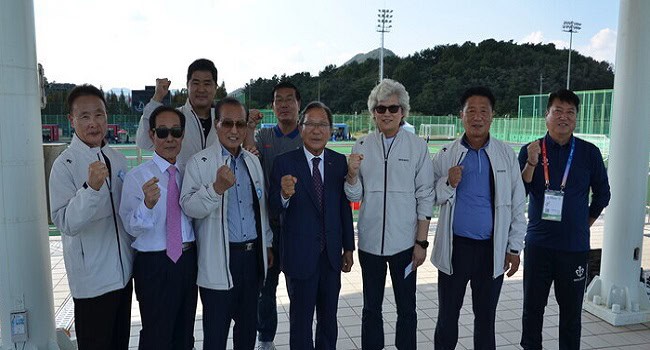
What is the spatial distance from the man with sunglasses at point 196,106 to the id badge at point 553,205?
2.43 m

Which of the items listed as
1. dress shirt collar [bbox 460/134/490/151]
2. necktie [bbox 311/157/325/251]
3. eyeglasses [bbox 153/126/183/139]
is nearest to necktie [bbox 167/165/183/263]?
eyeglasses [bbox 153/126/183/139]

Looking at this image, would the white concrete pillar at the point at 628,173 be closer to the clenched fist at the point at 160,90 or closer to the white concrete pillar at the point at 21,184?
the clenched fist at the point at 160,90

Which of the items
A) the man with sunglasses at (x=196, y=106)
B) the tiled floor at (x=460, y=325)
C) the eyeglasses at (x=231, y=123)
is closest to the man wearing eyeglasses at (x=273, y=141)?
the tiled floor at (x=460, y=325)

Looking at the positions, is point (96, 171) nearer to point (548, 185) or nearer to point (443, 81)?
point (548, 185)

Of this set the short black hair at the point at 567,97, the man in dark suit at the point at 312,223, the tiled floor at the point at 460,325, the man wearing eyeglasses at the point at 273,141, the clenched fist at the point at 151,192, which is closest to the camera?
the clenched fist at the point at 151,192

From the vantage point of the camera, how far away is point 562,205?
3.42m

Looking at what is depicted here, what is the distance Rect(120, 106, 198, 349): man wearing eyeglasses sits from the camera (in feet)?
8.98

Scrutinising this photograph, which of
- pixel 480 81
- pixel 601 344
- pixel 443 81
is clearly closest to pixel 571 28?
pixel 480 81

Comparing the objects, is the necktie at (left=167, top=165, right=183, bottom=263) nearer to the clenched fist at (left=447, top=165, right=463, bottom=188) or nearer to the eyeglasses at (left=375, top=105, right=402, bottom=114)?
the eyeglasses at (left=375, top=105, right=402, bottom=114)

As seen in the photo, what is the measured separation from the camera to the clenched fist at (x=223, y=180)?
2645 millimetres

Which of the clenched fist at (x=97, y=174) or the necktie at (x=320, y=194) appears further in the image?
the necktie at (x=320, y=194)

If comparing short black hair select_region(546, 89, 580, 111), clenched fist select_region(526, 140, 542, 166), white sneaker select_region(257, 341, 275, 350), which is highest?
short black hair select_region(546, 89, 580, 111)

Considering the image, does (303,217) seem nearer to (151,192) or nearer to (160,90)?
(151,192)

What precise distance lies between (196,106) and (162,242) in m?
1.13
